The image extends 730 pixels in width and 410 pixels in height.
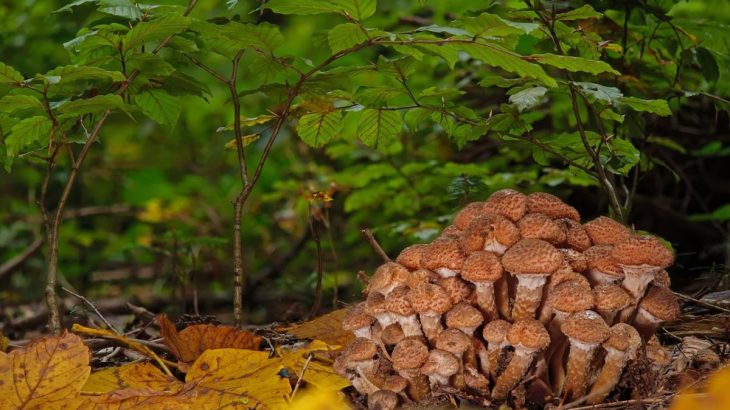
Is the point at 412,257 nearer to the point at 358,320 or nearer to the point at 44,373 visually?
the point at 358,320

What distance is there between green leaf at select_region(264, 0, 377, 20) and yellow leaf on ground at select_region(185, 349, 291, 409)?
106 cm

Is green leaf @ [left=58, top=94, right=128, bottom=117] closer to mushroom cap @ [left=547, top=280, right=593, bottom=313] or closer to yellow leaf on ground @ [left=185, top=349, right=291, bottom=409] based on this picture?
yellow leaf on ground @ [left=185, top=349, right=291, bottom=409]

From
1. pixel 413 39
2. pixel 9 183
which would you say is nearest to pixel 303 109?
pixel 413 39

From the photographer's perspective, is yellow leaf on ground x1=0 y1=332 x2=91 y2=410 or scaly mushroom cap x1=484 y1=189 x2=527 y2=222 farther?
scaly mushroom cap x1=484 y1=189 x2=527 y2=222

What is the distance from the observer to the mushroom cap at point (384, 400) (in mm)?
2244

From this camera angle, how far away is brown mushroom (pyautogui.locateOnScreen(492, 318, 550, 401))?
209 cm

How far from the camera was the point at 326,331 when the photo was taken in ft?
A: 9.44

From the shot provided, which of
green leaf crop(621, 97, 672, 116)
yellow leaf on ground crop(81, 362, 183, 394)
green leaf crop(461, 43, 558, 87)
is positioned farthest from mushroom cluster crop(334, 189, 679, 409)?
yellow leaf on ground crop(81, 362, 183, 394)

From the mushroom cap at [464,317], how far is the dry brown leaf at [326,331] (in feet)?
2.43

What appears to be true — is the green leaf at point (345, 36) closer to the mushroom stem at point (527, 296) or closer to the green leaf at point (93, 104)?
the green leaf at point (93, 104)

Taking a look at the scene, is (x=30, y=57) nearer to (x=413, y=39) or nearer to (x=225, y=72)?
(x=225, y=72)

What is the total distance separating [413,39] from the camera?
86.7 inches

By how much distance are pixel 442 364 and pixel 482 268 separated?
0.99 ft

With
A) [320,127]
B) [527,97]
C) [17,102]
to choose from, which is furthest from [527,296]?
[17,102]
